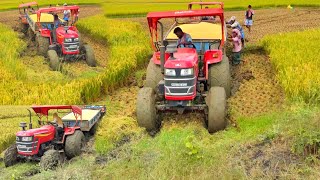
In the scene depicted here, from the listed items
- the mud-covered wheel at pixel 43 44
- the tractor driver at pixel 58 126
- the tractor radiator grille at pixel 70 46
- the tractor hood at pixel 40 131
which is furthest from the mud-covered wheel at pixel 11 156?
the mud-covered wheel at pixel 43 44

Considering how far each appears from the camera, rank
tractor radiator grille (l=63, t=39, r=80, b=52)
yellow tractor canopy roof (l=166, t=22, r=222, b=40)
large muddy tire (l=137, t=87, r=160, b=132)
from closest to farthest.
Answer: large muddy tire (l=137, t=87, r=160, b=132), yellow tractor canopy roof (l=166, t=22, r=222, b=40), tractor radiator grille (l=63, t=39, r=80, b=52)

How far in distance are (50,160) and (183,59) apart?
272 centimetres

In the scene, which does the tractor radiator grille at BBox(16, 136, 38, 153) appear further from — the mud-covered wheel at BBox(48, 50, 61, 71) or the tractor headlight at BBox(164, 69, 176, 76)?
the mud-covered wheel at BBox(48, 50, 61, 71)

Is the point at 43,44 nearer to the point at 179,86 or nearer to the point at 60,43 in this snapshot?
the point at 60,43

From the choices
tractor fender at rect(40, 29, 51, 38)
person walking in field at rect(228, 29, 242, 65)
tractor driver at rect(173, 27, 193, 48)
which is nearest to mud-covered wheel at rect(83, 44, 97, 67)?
tractor fender at rect(40, 29, 51, 38)

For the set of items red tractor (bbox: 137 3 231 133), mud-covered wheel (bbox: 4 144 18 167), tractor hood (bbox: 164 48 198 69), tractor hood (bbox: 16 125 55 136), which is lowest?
mud-covered wheel (bbox: 4 144 18 167)

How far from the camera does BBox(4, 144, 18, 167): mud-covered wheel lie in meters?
7.02

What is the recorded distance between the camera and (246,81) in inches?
419

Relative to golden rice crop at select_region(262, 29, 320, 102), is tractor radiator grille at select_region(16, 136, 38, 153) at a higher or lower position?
lower

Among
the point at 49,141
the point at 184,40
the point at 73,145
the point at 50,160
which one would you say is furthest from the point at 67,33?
the point at 50,160

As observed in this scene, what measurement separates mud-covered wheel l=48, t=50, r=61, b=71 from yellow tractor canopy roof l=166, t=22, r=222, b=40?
4.22m

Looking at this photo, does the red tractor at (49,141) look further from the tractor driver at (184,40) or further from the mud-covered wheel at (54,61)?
the mud-covered wheel at (54,61)

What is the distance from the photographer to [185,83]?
7770 millimetres

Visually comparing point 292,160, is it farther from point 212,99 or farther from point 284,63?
point 284,63
